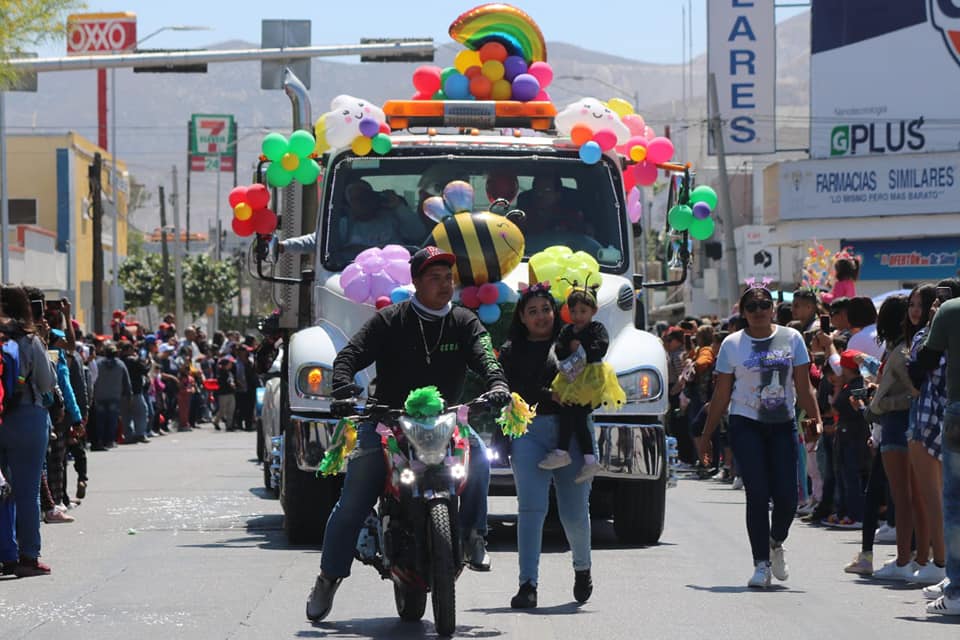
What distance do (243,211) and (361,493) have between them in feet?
18.6

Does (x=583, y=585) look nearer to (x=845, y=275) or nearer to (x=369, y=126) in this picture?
(x=369, y=126)

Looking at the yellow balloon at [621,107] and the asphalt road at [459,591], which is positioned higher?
the yellow balloon at [621,107]

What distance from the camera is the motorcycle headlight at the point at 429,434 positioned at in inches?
341

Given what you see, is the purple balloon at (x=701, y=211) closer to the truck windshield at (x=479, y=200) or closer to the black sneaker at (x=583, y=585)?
the truck windshield at (x=479, y=200)

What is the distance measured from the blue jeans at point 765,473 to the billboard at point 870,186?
39.6m

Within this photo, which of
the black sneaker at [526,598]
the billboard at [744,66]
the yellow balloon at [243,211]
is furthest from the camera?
the billboard at [744,66]

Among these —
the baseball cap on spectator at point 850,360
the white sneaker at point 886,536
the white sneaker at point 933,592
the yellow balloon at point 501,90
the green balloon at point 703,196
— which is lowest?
the white sneaker at point 886,536

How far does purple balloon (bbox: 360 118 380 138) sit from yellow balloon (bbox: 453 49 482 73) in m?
1.99

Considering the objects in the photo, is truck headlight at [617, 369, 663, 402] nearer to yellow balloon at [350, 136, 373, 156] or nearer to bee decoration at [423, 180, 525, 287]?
bee decoration at [423, 180, 525, 287]

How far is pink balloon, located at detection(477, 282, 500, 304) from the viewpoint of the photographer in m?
12.7

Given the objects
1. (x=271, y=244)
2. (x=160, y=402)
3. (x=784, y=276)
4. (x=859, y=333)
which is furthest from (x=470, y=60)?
(x=784, y=276)

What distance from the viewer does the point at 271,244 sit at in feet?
45.4

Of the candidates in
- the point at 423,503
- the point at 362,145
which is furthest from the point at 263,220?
the point at 423,503

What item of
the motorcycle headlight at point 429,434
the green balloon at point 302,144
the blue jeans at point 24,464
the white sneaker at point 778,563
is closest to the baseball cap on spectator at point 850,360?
the white sneaker at point 778,563
